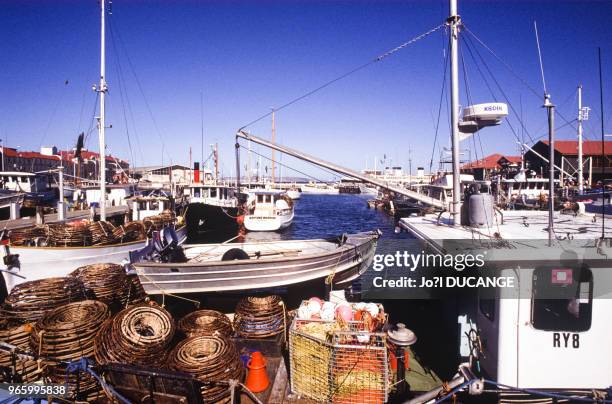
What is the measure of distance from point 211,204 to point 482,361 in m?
30.3

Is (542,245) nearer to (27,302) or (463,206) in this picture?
(463,206)

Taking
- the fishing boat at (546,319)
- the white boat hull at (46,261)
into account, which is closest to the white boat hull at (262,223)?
the white boat hull at (46,261)

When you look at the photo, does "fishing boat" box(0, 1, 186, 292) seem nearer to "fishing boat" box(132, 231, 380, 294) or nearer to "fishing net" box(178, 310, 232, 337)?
"fishing boat" box(132, 231, 380, 294)

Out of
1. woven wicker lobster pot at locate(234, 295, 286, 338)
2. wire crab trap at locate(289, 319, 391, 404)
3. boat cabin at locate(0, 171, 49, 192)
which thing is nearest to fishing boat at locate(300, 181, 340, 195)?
boat cabin at locate(0, 171, 49, 192)

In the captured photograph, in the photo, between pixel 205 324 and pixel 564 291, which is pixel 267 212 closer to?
pixel 205 324

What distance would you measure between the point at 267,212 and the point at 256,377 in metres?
26.0

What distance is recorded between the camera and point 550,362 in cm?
477

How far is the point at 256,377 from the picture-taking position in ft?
18.8

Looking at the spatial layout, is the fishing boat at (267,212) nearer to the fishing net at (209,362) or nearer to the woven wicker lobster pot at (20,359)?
the woven wicker lobster pot at (20,359)

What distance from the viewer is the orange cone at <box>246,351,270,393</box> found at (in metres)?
5.71

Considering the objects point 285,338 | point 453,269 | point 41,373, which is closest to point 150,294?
point 41,373

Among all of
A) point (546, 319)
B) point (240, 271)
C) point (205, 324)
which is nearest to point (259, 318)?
point (205, 324)

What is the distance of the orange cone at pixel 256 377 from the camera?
5711 millimetres

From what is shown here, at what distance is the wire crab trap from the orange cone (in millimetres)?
730
